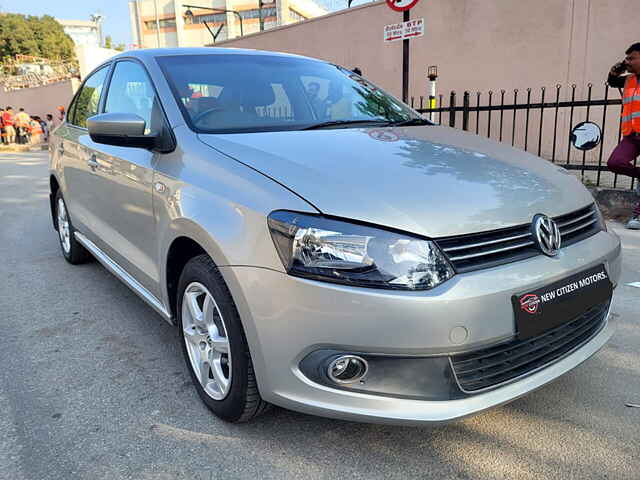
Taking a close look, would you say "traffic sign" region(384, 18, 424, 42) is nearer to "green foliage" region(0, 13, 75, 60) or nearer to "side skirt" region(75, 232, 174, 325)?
"side skirt" region(75, 232, 174, 325)

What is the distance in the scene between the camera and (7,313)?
3.54m

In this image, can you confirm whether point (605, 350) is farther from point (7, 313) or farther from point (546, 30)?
point (546, 30)

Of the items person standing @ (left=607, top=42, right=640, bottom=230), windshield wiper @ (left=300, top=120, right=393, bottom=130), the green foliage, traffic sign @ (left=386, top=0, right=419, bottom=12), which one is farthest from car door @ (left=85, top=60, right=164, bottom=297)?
the green foliage

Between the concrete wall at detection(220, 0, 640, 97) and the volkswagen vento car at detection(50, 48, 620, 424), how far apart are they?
7034 mm

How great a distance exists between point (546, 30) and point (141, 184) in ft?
27.3

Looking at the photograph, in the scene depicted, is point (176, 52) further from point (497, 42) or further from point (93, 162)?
point (497, 42)

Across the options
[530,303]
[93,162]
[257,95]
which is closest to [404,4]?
[257,95]

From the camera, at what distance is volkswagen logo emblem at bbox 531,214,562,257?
1919mm

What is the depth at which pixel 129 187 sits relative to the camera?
9.14ft

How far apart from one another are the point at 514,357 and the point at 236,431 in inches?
44.3

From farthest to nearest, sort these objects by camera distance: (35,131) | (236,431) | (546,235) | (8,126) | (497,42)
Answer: (35,131) → (8,126) → (497,42) → (236,431) → (546,235)

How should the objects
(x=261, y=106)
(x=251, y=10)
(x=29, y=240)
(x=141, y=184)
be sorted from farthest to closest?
(x=251, y=10)
(x=29, y=240)
(x=261, y=106)
(x=141, y=184)

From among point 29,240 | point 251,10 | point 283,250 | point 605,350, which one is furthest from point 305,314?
point 251,10

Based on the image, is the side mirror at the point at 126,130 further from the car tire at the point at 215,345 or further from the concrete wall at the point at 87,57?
the concrete wall at the point at 87,57
